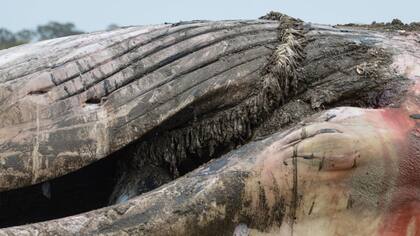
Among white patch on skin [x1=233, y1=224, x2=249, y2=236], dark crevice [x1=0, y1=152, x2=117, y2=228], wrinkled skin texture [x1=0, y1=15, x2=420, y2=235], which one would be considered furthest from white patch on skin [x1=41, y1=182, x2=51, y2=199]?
Result: white patch on skin [x1=233, y1=224, x2=249, y2=236]

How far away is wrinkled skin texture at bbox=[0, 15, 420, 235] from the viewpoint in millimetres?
4250

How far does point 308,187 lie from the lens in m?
4.43

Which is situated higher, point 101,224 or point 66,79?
point 66,79

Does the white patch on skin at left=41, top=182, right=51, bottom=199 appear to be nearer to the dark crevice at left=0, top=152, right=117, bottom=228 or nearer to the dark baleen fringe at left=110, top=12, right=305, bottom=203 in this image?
the dark crevice at left=0, top=152, right=117, bottom=228

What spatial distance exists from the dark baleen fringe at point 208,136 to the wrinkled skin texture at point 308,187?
1.59 ft

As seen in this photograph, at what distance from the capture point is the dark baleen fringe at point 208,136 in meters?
5.04

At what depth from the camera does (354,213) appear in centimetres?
450

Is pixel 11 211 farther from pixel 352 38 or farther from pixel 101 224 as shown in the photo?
pixel 352 38

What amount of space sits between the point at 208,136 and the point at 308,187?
0.91 meters

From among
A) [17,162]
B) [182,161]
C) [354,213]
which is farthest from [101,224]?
[354,213]

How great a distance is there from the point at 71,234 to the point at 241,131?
4.97 feet

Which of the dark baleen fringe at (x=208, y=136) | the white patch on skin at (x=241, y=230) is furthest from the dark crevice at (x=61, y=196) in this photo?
the white patch on skin at (x=241, y=230)

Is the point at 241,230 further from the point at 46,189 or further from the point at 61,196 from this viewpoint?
the point at 61,196

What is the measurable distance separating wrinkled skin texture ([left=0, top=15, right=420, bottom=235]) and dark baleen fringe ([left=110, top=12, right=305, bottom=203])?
484 millimetres
